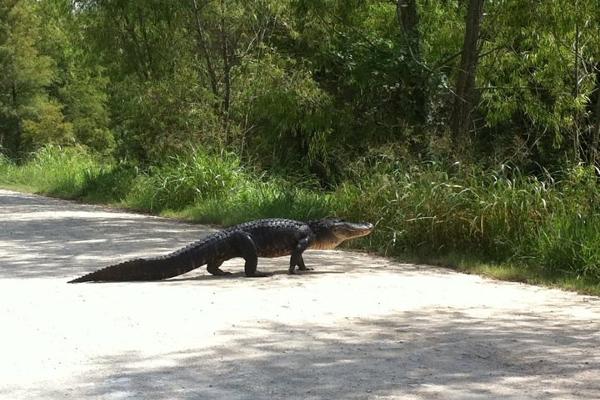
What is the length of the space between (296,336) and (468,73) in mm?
9424

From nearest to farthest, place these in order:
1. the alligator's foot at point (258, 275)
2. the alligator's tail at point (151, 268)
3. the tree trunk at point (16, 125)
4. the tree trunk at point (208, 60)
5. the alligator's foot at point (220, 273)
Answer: the alligator's tail at point (151, 268)
the alligator's foot at point (258, 275)
the alligator's foot at point (220, 273)
the tree trunk at point (208, 60)
the tree trunk at point (16, 125)

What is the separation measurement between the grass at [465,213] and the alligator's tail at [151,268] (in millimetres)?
3123

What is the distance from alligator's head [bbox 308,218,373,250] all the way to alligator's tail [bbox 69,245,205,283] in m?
1.52

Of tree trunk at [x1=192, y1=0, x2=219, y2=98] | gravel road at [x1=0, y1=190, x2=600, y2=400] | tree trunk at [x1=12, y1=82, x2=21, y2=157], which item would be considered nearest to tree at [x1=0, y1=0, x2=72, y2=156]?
tree trunk at [x1=12, y1=82, x2=21, y2=157]

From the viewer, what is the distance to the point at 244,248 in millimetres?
9484

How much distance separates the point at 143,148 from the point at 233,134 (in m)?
2.41

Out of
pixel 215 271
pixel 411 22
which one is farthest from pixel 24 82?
pixel 215 271

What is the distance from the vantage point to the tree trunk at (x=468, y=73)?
1469 cm

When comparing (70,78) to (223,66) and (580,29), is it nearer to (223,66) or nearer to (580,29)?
(223,66)

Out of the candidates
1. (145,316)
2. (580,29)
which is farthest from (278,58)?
(145,316)

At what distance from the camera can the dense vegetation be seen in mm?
11078

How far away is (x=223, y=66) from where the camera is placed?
67.8 ft

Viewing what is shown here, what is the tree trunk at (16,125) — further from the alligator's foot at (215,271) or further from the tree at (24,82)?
the alligator's foot at (215,271)

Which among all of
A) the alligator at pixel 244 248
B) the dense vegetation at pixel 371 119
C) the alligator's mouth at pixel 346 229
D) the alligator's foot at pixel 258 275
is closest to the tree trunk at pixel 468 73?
the dense vegetation at pixel 371 119
